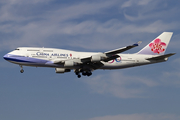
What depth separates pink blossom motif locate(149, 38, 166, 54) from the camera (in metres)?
61.1

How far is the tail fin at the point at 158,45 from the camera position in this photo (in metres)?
60.6

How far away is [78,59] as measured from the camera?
53.2 metres

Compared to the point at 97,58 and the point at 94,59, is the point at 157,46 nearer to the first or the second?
the point at 97,58

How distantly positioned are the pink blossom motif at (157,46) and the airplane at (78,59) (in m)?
1.99

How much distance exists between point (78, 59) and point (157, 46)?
17711mm

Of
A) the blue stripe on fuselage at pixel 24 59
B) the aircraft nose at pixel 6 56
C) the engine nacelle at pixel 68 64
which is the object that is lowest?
the engine nacelle at pixel 68 64

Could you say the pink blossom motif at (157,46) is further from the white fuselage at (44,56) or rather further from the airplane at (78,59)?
→ the white fuselage at (44,56)

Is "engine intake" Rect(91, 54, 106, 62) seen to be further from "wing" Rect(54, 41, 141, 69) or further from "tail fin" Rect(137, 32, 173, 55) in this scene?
"tail fin" Rect(137, 32, 173, 55)

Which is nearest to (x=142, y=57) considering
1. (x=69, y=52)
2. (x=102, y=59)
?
(x=102, y=59)

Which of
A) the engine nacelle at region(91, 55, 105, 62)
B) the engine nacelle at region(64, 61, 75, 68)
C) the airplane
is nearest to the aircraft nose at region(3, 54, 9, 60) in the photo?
the airplane

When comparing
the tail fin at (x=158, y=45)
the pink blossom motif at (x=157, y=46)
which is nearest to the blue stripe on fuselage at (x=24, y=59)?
the tail fin at (x=158, y=45)

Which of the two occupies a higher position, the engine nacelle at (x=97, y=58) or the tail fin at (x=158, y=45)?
the tail fin at (x=158, y=45)

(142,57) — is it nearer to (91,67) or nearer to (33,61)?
(91,67)

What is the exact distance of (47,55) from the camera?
52875 millimetres
